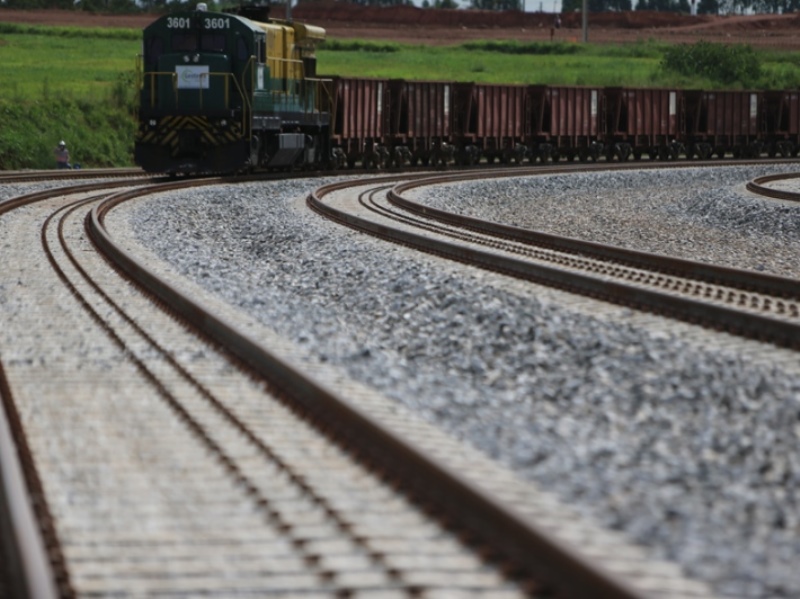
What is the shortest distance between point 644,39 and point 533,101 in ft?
235

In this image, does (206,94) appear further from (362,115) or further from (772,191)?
(772,191)

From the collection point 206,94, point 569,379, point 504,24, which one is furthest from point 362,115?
point 504,24

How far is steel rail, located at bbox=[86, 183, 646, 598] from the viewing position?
3.74 m

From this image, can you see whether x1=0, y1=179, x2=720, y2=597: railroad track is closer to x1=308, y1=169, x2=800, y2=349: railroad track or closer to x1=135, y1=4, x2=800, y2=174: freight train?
x1=308, y1=169, x2=800, y2=349: railroad track

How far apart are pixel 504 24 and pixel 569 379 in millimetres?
117370

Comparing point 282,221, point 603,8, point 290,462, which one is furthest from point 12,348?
point 603,8

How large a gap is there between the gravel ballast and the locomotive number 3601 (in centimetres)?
935

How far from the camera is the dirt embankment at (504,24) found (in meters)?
101

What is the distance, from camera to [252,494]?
15.6ft

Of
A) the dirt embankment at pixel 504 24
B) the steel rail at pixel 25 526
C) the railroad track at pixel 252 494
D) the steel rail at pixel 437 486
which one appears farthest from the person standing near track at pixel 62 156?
the dirt embankment at pixel 504 24

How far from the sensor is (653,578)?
12.8 ft

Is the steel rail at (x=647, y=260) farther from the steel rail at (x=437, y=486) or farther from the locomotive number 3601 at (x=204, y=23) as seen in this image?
the locomotive number 3601 at (x=204, y=23)

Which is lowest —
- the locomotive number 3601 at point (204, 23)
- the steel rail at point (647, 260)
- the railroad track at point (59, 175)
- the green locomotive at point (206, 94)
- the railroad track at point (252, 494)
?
the railroad track at point (59, 175)

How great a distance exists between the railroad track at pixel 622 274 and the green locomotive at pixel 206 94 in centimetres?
642
